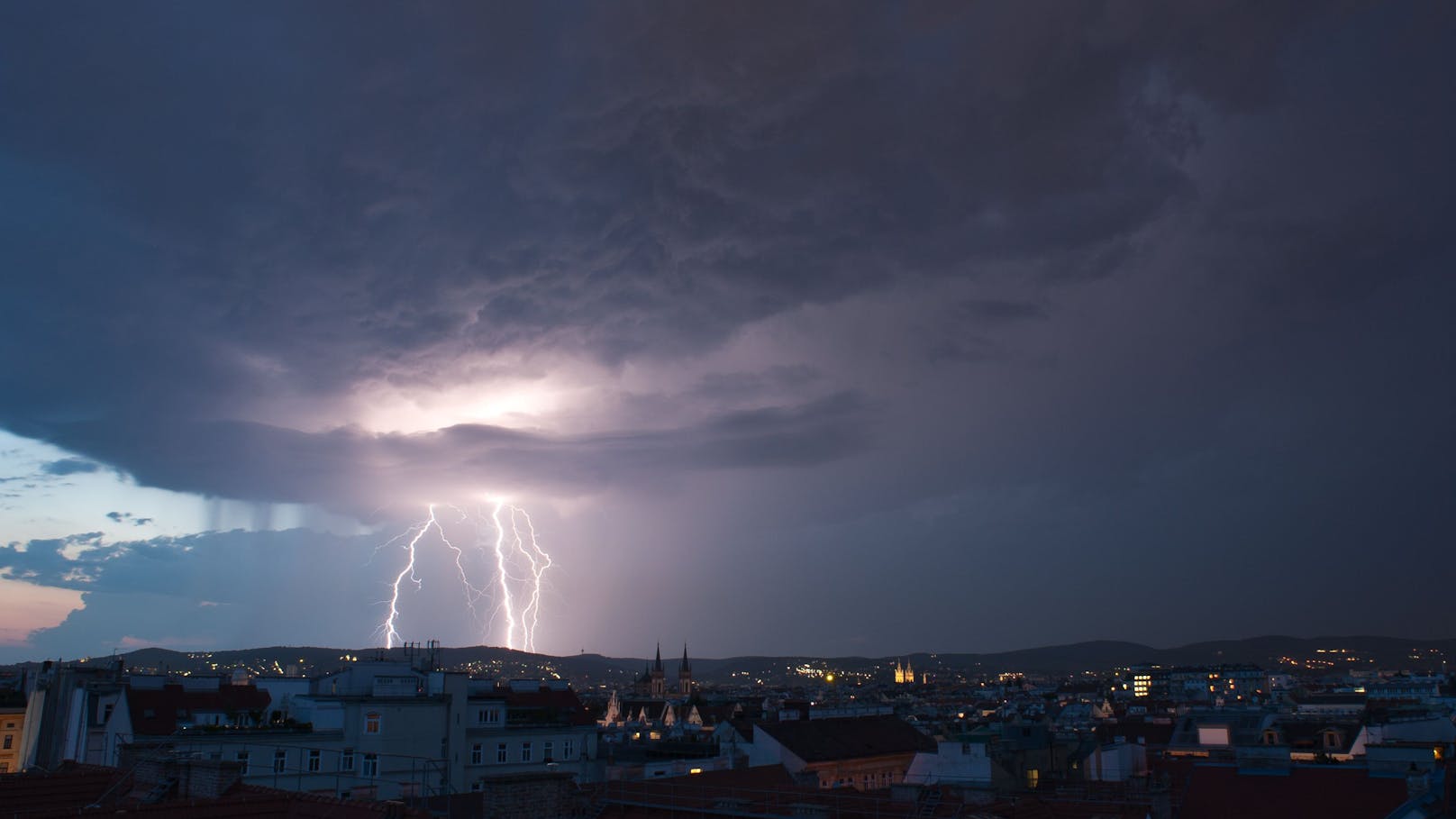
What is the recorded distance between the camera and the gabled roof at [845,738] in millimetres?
62406

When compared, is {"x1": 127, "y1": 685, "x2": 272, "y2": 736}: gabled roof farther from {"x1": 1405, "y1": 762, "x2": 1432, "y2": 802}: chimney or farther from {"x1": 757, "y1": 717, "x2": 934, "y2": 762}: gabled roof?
{"x1": 1405, "y1": 762, "x2": 1432, "y2": 802}: chimney

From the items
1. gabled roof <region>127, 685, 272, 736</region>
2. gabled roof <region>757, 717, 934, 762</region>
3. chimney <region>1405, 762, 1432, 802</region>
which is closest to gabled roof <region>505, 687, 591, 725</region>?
gabled roof <region>757, 717, 934, 762</region>

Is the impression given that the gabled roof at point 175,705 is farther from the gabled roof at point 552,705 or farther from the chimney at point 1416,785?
the chimney at point 1416,785

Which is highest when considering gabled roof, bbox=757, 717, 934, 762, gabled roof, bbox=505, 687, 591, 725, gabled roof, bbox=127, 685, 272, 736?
gabled roof, bbox=127, 685, 272, 736

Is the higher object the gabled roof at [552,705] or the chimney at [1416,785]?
the chimney at [1416,785]

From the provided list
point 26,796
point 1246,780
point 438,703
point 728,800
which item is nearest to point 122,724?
point 438,703

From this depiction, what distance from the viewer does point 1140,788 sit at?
3519cm

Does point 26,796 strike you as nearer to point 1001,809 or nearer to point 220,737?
point 1001,809

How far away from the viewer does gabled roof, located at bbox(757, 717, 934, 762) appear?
62406 millimetres

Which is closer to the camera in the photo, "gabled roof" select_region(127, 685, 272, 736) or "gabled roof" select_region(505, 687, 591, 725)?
"gabled roof" select_region(127, 685, 272, 736)

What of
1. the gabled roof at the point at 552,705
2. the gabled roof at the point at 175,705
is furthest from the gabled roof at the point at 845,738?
the gabled roof at the point at 175,705

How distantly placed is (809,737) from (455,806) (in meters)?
39.7

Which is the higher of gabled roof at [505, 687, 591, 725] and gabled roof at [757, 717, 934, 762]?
gabled roof at [505, 687, 591, 725]

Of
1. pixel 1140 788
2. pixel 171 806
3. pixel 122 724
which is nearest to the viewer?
pixel 171 806
